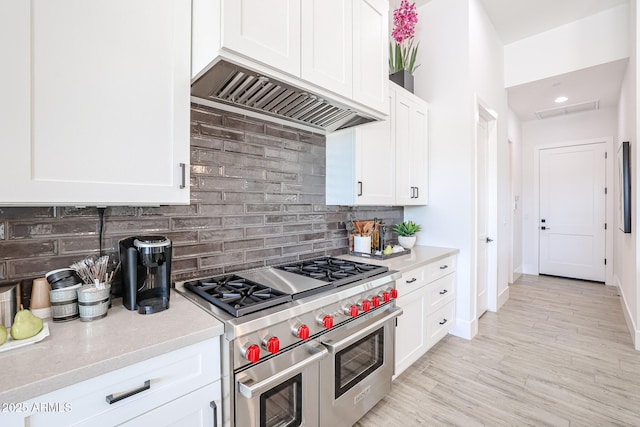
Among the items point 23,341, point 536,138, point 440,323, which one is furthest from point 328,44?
point 536,138

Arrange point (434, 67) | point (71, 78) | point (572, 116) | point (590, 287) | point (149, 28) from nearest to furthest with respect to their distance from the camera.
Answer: point (71, 78) < point (149, 28) < point (434, 67) < point (590, 287) < point (572, 116)

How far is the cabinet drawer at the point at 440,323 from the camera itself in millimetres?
2496

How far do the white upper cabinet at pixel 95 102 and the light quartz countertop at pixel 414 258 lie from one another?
1491mm

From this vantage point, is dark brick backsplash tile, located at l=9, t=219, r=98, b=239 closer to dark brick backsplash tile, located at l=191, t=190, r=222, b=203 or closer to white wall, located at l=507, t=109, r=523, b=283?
dark brick backsplash tile, located at l=191, t=190, r=222, b=203

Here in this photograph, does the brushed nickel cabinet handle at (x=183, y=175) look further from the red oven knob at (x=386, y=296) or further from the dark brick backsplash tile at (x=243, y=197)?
the red oven knob at (x=386, y=296)

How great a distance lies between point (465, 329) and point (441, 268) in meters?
0.78

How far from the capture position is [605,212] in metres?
4.87

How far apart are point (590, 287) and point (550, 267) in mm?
737

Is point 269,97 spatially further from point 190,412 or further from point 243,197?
point 190,412

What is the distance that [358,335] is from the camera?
1608mm

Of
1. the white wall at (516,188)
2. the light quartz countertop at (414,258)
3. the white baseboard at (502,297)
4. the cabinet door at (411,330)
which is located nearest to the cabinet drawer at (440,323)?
the cabinet door at (411,330)

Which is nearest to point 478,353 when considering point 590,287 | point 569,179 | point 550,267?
point 590,287

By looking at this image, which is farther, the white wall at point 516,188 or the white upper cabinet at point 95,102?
the white wall at point 516,188

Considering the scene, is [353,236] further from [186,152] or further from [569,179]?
[569,179]
